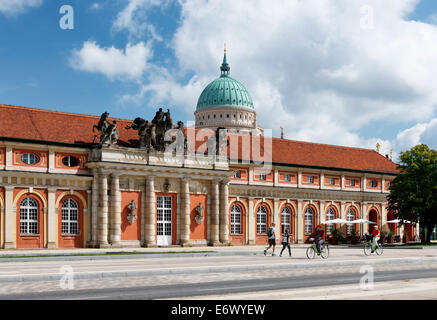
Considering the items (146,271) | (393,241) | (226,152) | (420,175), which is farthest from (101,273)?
(393,241)

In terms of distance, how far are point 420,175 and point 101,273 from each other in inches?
1662

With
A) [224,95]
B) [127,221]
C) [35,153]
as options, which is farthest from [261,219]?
[224,95]

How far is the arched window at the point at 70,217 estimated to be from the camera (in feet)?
145

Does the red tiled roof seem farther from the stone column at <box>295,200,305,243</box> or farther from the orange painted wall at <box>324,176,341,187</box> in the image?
the stone column at <box>295,200,305,243</box>

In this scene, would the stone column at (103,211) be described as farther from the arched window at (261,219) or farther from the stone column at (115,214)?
the arched window at (261,219)

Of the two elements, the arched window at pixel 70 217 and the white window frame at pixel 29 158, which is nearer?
the white window frame at pixel 29 158

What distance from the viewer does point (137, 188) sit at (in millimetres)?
46625

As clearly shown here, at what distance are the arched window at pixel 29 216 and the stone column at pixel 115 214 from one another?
5573 mm

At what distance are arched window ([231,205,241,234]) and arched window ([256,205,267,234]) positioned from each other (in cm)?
235

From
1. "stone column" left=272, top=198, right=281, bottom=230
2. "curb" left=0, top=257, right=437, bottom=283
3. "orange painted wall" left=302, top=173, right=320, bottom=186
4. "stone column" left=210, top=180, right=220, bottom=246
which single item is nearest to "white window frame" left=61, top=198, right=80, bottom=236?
"stone column" left=210, top=180, right=220, bottom=246

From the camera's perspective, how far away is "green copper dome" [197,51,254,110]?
118 meters

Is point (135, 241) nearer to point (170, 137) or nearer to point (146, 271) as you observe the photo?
point (170, 137)

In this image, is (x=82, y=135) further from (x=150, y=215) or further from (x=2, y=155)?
(x=150, y=215)

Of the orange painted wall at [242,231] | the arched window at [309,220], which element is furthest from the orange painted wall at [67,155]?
the arched window at [309,220]
